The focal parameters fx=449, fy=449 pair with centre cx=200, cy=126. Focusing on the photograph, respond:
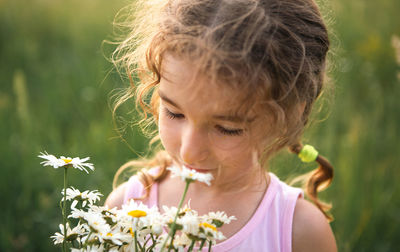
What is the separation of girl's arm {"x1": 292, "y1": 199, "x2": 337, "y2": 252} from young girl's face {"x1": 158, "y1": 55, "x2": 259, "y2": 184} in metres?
0.29

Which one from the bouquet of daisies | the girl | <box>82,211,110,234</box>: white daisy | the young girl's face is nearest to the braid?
the girl

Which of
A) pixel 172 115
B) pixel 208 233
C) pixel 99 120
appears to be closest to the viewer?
pixel 208 233

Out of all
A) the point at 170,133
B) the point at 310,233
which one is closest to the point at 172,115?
the point at 170,133

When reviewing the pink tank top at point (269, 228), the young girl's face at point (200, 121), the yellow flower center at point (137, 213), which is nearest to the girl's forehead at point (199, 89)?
the young girl's face at point (200, 121)

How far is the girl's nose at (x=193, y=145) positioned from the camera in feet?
3.34

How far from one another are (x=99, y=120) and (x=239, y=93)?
1.48 metres

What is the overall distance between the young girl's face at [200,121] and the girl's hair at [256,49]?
0.03m

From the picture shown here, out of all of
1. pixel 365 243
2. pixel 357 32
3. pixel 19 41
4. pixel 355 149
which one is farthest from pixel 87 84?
pixel 357 32

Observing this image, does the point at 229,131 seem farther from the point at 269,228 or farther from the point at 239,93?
the point at 269,228

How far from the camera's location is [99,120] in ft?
7.68

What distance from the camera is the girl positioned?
984 mm

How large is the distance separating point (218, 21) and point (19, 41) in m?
2.42

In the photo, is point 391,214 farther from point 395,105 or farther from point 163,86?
point 163,86

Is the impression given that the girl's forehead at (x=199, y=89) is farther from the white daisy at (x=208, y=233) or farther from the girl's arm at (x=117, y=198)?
the girl's arm at (x=117, y=198)
